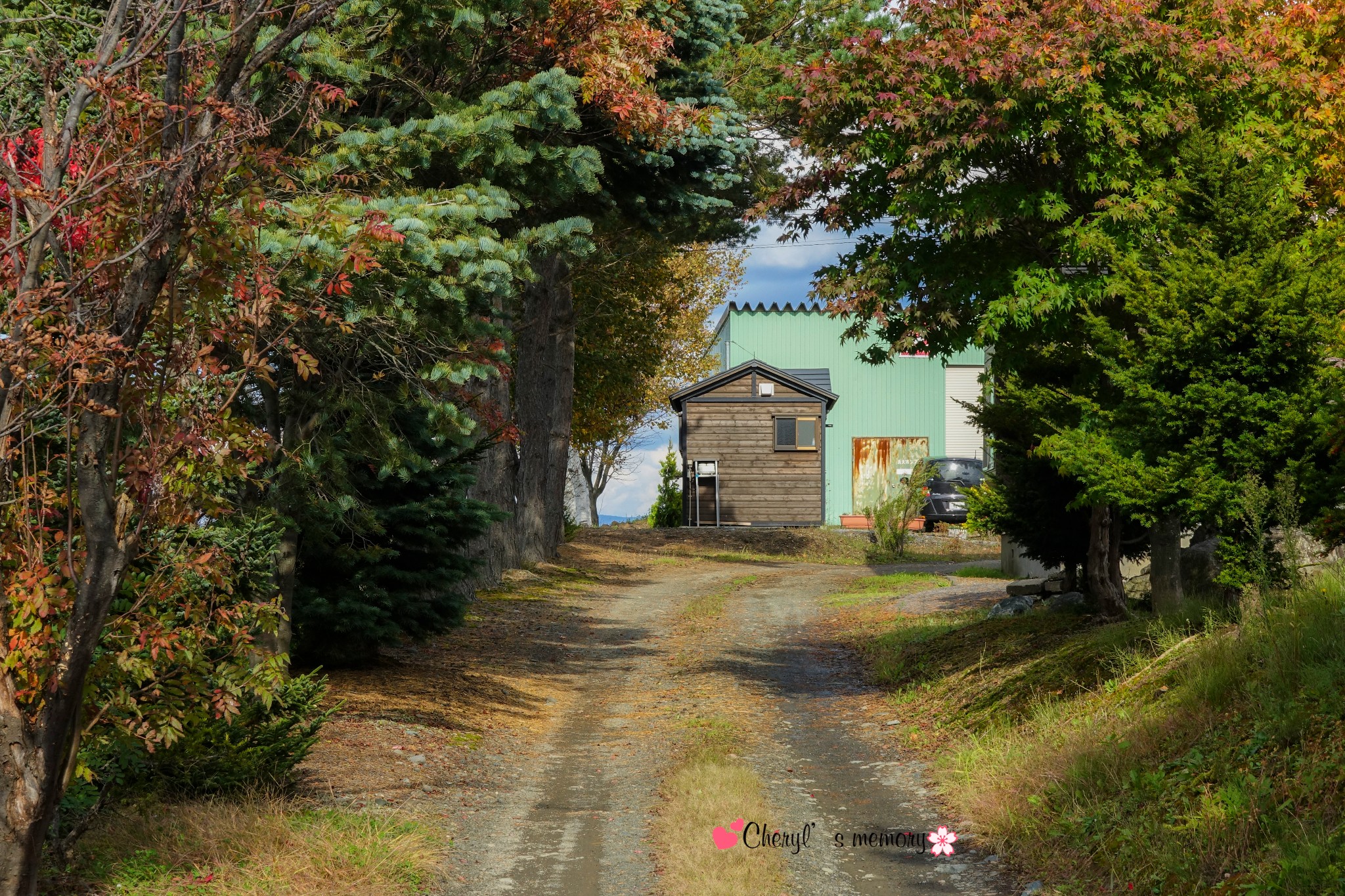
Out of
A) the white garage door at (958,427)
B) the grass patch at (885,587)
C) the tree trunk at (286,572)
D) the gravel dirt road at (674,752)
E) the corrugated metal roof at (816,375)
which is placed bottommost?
the gravel dirt road at (674,752)

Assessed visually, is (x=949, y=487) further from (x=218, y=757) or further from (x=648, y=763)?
(x=218, y=757)

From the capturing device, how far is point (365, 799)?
8227 mm

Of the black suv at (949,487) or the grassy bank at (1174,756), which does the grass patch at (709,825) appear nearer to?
the grassy bank at (1174,756)

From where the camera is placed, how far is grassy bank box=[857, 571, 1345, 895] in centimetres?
597

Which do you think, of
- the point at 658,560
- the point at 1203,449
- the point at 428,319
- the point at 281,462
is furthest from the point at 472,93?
the point at 658,560

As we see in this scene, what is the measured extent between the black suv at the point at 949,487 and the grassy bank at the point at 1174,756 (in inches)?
1002

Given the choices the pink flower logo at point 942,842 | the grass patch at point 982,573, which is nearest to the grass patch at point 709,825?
the pink flower logo at point 942,842

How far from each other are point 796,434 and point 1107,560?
2643 centimetres

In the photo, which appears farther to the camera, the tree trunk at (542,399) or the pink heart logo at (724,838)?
the tree trunk at (542,399)

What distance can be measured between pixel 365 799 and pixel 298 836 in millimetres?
1321

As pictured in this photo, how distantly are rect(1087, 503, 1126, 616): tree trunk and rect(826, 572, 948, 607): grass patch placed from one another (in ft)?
23.8

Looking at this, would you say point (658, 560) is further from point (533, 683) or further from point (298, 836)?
point (298, 836)

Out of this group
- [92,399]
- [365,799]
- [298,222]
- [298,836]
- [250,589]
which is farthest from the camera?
[250,589]

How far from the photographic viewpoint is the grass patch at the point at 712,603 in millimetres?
18953
